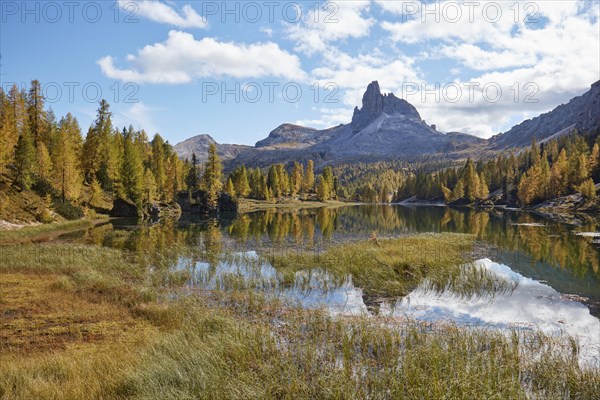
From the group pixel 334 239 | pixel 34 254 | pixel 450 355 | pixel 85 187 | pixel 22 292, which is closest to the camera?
pixel 450 355

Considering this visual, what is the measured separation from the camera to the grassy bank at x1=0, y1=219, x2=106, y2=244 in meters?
42.4

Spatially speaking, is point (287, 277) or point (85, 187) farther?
point (85, 187)

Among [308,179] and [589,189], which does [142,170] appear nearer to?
[308,179]

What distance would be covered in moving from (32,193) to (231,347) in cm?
6402

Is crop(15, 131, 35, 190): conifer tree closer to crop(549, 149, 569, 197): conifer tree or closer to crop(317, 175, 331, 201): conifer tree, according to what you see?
crop(317, 175, 331, 201): conifer tree

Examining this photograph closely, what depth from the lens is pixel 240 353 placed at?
38.1ft

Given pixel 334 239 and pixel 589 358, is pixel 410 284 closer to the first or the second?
pixel 589 358

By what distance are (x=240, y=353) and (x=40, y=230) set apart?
49808 mm

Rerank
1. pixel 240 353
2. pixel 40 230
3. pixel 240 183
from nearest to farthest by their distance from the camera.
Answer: pixel 240 353
pixel 40 230
pixel 240 183

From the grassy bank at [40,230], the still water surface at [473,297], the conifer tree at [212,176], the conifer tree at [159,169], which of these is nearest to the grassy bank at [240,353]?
A: the still water surface at [473,297]

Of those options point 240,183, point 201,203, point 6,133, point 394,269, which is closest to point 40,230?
point 6,133

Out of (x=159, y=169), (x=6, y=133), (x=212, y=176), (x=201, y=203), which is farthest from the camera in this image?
(x=201, y=203)

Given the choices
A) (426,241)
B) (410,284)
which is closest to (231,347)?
(410,284)

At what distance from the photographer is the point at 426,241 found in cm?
3891
